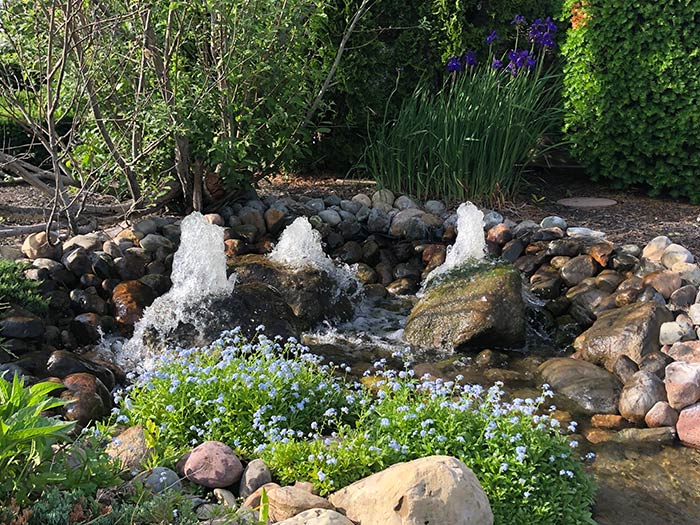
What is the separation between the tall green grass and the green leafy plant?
478 cm

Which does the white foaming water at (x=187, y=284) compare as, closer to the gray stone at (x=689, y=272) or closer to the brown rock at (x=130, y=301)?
the brown rock at (x=130, y=301)

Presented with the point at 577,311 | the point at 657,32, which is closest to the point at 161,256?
the point at 577,311

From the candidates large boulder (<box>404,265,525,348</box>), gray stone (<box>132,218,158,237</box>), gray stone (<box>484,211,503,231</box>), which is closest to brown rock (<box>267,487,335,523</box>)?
large boulder (<box>404,265,525,348</box>)

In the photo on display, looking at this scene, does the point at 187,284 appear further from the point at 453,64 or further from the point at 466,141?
the point at 453,64

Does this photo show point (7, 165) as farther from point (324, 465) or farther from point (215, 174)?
point (324, 465)

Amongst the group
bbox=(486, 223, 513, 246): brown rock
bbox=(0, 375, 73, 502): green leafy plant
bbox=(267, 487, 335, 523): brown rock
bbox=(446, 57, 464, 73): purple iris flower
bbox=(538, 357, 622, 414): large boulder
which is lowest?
bbox=(538, 357, 622, 414): large boulder

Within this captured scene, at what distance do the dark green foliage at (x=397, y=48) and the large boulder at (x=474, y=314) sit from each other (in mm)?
2599

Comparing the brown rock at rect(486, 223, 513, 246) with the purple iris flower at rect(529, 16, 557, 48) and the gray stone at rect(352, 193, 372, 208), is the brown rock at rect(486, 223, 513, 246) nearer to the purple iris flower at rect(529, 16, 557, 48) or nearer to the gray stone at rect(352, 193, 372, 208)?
the gray stone at rect(352, 193, 372, 208)

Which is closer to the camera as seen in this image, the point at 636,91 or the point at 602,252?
the point at 602,252

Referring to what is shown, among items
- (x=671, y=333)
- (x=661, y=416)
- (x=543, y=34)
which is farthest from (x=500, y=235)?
(x=661, y=416)

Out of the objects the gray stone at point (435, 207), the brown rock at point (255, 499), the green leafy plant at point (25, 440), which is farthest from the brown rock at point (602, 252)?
the green leafy plant at point (25, 440)

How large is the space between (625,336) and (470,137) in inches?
95.6

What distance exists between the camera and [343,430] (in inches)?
123

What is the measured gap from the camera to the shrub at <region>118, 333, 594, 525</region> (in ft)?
9.57
